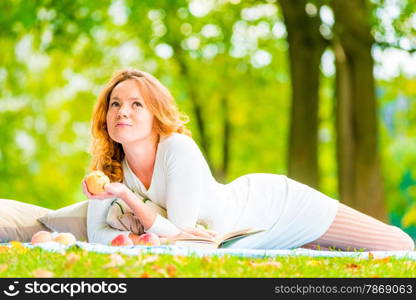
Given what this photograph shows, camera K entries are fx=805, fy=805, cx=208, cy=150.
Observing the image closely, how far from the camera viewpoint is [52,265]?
4266 mm

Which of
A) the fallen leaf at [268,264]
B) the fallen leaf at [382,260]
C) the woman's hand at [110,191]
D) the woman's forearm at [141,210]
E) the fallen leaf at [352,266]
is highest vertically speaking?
the woman's hand at [110,191]

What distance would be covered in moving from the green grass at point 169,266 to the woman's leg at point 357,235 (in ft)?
3.30

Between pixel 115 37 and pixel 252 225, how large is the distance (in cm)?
1648

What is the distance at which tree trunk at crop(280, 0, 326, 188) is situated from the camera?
12.5m

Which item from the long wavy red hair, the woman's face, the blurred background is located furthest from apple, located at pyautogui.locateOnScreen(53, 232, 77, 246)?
the blurred background

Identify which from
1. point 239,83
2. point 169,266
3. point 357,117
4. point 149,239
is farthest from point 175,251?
point 239,83

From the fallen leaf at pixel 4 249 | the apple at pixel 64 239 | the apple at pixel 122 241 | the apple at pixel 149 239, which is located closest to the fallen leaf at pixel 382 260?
the apple at pixel 149 239

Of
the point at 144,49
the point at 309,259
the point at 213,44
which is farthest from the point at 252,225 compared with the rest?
the point at 144,49

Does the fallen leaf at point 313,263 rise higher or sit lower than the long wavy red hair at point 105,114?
lower

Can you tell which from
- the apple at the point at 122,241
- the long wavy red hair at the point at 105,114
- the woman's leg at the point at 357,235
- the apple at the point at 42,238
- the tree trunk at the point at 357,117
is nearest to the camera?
the apple at the point at 122,241

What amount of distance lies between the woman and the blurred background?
622 cm

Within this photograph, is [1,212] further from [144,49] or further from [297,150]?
[144,49]

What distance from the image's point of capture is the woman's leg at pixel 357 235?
584 centimetres

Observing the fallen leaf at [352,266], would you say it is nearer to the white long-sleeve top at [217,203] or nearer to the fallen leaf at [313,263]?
the fallen leaf at [313,263]
